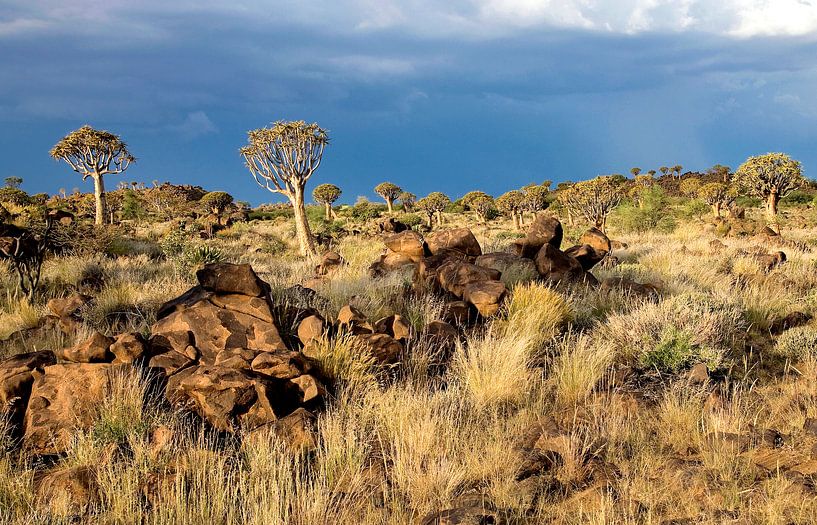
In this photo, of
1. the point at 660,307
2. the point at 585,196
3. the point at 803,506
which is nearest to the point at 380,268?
the point at 660,307

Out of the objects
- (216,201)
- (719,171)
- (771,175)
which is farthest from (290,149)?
(719,171)

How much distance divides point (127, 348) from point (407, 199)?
52371mm

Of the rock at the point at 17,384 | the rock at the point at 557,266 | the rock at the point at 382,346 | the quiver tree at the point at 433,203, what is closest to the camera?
the rock at the point at 17,384

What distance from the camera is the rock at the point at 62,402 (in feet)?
14.0

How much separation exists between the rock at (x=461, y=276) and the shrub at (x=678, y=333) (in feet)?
6.35

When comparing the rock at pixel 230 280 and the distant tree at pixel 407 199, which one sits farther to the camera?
the distant tree at pixel 407 199

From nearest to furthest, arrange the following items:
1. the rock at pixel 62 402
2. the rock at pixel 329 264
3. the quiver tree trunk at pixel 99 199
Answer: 1. the rock at pixel 62 402
2. the rock at pixel 329 264
3. the quiver tree trunk at pixel 99 199

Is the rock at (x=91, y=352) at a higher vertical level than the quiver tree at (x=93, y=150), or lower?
lower

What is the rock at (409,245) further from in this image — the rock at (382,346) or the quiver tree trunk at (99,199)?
the quiver tree trunk at (99,199)

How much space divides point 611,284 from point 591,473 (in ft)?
19.3

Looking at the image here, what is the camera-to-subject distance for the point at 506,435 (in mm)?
4227

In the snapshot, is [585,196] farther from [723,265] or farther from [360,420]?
[360,420]

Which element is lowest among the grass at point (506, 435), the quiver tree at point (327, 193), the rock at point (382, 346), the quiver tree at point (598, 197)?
the grass at point (506, 435)

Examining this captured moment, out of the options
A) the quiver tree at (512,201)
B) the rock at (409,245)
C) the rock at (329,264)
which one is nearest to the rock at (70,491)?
the rock at (409,245)
